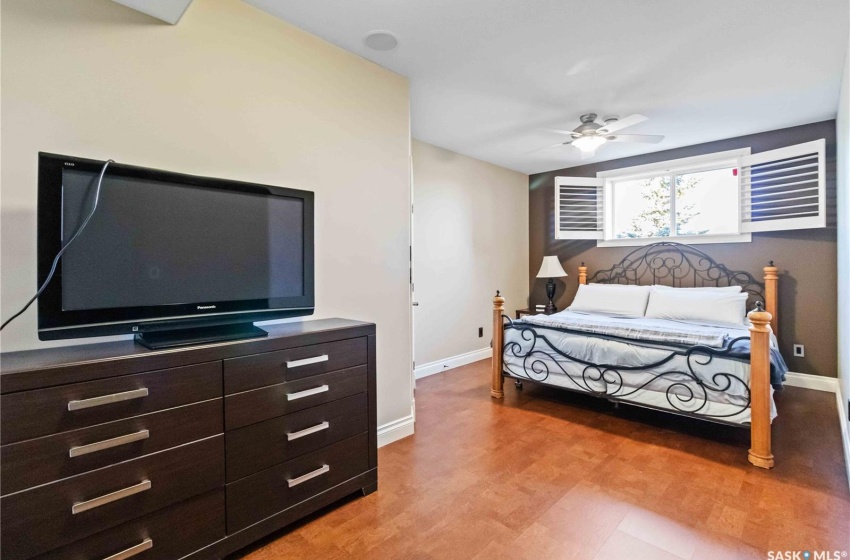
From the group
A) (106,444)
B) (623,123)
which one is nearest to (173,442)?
(106,444)

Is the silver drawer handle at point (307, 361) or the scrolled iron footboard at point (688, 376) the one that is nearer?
the silver drawer handle at point (307, 361)

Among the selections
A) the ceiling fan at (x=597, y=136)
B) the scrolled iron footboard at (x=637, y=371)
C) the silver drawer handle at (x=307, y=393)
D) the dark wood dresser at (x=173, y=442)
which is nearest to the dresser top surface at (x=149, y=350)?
the dark wood dresser at (x=173, y=442)

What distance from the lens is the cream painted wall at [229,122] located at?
146cm

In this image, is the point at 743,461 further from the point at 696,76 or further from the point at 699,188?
the point at 699,188

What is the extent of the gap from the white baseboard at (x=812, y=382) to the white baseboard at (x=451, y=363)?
304 centimetres

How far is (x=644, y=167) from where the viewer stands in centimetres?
462

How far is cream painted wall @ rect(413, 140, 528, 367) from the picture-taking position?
13.6 feet

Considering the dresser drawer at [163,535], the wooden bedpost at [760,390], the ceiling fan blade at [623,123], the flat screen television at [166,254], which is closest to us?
the dresser drawer at [163,535]

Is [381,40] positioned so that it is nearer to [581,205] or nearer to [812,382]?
[581,205]

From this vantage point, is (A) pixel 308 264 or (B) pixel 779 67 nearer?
(A) pixel 308 264

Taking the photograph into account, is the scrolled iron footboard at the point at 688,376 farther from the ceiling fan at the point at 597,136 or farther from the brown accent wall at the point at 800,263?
the brown accent wall at the point at 800,263

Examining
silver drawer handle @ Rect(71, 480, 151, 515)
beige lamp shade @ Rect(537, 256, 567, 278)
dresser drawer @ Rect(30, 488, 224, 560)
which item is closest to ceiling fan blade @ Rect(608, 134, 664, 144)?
beige lamp shade @ Rect(537, 256, 567, 278)

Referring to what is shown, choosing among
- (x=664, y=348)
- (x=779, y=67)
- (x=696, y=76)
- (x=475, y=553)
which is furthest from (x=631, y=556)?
(x=779, y=67)

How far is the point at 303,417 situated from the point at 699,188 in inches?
190
